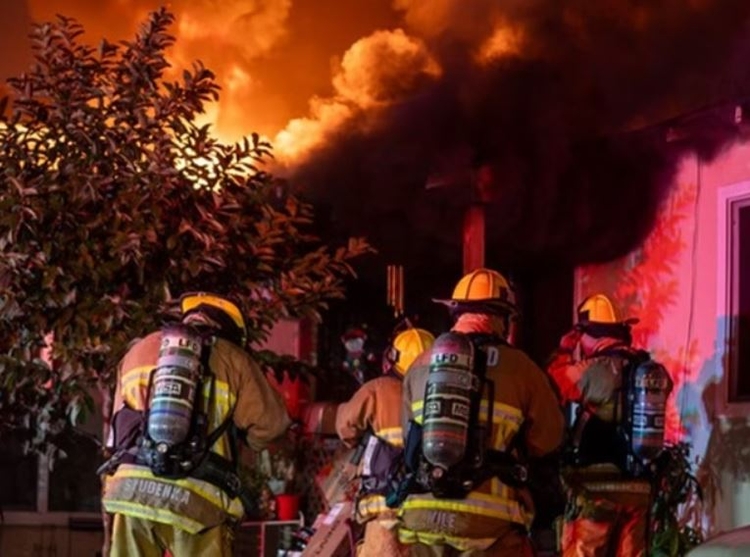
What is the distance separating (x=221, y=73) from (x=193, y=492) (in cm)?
711

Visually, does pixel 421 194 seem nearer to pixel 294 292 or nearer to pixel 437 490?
pixel 294 292

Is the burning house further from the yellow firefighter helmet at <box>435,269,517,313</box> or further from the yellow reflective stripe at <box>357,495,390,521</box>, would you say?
the yellow firefighter helmet at <box>435,269,517,313</box>

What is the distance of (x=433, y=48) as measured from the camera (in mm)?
11148

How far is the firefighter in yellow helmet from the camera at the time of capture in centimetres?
651

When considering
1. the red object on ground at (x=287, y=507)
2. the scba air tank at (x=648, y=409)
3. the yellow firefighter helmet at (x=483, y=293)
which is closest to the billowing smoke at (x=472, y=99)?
the red object on ground at (x=287, y=507)

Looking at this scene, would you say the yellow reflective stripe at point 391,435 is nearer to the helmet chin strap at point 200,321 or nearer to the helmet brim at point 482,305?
the helmet brim at point 482,305

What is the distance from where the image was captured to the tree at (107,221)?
6.57 metres

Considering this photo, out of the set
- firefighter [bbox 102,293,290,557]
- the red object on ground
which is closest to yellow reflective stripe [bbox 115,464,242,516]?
firefighter [bbox 102,293,290,557]

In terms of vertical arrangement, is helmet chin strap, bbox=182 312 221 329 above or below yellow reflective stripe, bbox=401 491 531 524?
above

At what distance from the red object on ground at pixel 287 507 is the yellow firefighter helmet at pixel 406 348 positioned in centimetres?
439

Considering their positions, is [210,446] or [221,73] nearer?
[210,446]

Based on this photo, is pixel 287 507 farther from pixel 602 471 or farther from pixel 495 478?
pixel 495 478

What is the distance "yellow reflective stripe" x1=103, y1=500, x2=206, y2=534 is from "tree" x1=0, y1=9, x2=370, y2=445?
4.38ft

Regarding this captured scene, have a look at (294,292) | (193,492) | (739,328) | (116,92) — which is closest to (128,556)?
(193,492)
